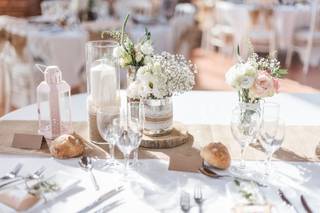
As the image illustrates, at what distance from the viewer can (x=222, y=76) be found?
5.18 metres

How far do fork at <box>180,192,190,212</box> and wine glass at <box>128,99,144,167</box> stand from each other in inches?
8.4

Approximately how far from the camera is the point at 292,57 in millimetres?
5977

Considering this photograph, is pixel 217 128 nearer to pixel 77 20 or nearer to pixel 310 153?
pixel 310 153

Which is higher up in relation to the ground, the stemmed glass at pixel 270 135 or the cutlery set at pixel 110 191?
the stemmed glass at pixel 270 135

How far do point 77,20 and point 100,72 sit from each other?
7.93 feet

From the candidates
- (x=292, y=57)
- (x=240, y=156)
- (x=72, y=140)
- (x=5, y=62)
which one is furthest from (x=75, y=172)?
(x=292, y=57)

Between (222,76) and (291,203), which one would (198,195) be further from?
(222,76)

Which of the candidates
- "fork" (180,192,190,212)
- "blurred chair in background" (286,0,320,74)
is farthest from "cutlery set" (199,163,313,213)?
"blurred chair in background" (286,0,320,74)

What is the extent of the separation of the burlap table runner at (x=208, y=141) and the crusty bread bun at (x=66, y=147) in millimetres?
49

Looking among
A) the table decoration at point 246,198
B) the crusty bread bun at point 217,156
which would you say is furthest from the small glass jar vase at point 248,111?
the table decoration at point 246,198

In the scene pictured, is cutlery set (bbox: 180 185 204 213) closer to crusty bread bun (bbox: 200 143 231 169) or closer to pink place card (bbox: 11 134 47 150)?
crusty bread bun (bbox: 200 143 231 169)

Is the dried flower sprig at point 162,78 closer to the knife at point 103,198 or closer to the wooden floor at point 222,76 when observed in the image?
the knife at point 103,198

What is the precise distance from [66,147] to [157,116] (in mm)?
312

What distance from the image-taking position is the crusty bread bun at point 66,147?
4.54 feet
